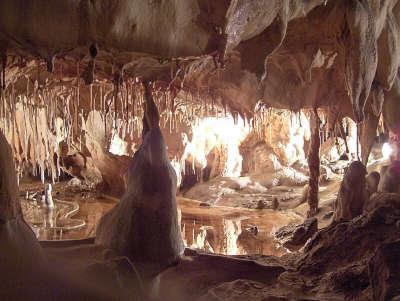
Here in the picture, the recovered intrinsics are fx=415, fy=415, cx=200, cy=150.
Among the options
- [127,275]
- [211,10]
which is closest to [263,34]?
[211,10]

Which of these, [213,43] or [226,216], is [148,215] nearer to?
[213,43]

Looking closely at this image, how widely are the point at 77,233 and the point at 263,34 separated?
20.2ft

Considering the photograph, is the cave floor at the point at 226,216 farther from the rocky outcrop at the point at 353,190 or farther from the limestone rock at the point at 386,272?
the limestone rock at the point at 386,272

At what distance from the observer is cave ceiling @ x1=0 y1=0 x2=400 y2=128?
3.95 meters

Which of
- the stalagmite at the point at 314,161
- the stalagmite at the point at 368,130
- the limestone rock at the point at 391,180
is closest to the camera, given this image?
the limestone rock at the point at 391,180

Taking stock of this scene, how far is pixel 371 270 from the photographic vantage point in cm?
352

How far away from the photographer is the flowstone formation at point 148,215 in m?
4.68

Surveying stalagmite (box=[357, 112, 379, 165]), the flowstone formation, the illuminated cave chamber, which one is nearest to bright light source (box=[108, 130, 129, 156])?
the illuminated cave chamber

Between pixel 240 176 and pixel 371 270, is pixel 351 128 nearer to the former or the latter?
pixel 240 176

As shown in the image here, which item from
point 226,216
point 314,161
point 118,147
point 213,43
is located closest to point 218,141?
point 118,147

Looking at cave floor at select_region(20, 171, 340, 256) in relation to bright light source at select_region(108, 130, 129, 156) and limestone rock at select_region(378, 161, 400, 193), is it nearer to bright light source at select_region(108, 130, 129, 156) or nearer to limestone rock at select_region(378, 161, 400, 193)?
bright light source at select_region(108, 130, 129, 156)

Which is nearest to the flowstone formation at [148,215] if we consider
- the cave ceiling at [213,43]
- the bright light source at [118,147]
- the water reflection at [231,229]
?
the cave ceiling at [213,43]

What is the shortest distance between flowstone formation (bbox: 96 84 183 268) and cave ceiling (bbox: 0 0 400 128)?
110 centimetres

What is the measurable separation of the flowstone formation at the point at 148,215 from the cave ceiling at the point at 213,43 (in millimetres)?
1102
